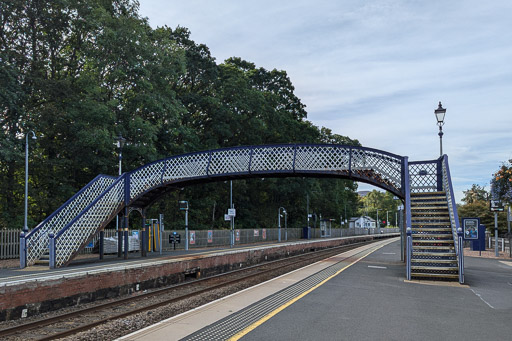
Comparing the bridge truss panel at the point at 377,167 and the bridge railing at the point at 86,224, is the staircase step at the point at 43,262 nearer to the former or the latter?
the bridge railing at the point at 86,224

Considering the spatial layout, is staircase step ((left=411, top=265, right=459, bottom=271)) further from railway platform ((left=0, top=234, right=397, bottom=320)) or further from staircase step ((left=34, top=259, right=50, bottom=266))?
staircase step ((left=34, top=259, right=50, bottom=266))

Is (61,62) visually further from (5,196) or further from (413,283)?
(413,283)

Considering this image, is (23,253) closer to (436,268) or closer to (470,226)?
(436,268)

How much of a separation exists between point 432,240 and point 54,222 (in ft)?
46.7

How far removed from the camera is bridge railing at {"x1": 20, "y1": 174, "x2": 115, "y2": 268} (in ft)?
50.0

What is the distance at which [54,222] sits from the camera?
16734 millimetres

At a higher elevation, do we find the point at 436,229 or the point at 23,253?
the point at 436,229

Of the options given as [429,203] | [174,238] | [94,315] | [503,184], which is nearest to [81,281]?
[94,315]

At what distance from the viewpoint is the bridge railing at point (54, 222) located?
1525 centimetres

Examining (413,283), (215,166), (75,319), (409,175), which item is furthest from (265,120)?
(75,319)

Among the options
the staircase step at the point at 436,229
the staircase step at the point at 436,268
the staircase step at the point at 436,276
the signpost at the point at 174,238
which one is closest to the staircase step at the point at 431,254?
the staircase step at the point at 436,268

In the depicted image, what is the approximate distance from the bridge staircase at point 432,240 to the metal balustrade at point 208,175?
2.56ft

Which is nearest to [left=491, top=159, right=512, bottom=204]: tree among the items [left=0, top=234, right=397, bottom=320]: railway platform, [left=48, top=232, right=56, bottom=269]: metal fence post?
[left=0, top=234, right=397, bottom=320]: railway platform

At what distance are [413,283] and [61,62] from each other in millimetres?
27655
